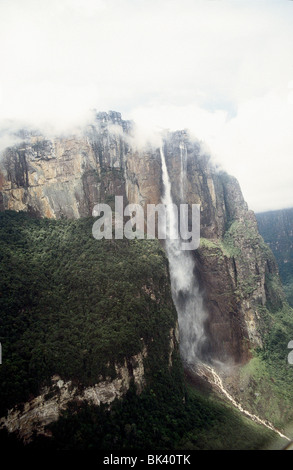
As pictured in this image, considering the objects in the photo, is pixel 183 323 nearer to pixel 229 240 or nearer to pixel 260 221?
pixel 229 240

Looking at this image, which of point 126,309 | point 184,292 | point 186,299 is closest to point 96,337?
point 126,309

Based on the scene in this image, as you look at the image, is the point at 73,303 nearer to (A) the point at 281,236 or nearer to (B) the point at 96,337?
(B) the point at 96,337

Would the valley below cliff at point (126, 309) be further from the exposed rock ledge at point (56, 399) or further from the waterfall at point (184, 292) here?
the waterfall at point (184, 292)

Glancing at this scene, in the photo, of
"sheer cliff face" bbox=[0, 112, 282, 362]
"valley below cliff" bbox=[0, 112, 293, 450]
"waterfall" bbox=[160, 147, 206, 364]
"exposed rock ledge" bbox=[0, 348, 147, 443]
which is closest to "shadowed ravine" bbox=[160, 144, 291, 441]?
"waterfall" bbox=[160, 147, 206, 364]

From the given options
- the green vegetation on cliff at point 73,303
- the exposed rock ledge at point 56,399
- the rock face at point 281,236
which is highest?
the rock face at point 281,236

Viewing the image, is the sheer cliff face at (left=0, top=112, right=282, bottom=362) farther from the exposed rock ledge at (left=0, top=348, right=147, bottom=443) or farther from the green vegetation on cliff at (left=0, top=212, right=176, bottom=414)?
the exposed rock ledge at (left=0, top=348, right=147, bottom=443)

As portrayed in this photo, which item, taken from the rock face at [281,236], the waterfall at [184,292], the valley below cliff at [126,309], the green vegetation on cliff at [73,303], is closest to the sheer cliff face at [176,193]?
the valley below cliff at [126,309]

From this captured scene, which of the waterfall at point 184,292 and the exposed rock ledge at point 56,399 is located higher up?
the waterfall at point 184,292
